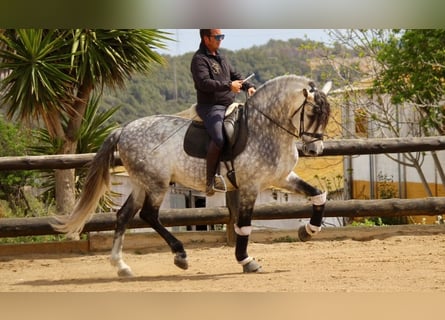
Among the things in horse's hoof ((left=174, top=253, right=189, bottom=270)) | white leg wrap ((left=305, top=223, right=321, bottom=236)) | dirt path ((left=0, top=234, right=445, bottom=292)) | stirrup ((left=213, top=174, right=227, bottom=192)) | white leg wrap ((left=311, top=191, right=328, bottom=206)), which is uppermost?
stirrup ((left=213, top=174, right=227, bottom=192))

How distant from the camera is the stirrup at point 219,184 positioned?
20.1 ft

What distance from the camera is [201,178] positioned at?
6.21 meters

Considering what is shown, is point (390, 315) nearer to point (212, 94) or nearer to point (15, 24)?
point (212, 94)

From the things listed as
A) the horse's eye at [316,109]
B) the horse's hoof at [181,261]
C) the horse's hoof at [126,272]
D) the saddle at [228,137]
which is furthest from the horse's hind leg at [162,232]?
the horse's eye at [316,109]

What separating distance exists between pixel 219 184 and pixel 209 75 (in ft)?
2.35

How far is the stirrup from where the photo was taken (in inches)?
241

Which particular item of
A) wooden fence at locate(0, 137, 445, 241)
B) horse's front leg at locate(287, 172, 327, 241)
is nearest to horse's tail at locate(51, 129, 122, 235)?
wooden fence at locate(0, 137, 445, 241)

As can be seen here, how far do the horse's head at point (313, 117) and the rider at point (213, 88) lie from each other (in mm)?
403

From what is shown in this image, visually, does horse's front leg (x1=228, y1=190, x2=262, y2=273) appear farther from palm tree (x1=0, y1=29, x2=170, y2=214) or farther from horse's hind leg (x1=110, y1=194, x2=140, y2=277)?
palm tree (x1=0, y1=29, x2=170, y2=214)

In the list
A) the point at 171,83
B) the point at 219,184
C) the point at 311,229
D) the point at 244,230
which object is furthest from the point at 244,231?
the point at 171,83

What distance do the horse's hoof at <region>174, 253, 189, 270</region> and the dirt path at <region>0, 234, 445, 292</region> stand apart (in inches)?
3.2

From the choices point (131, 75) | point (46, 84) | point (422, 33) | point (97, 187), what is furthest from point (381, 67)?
point (97, 187)
